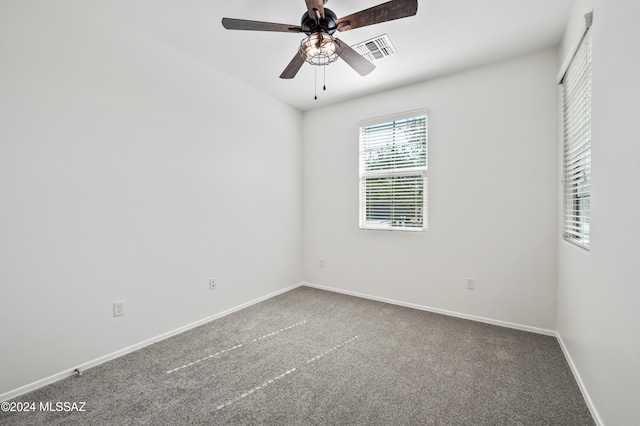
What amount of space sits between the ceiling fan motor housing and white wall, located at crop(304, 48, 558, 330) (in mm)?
1813

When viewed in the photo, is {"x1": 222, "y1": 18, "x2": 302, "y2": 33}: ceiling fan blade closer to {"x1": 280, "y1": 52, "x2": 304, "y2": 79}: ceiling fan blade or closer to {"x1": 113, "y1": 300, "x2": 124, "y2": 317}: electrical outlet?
{"x1": 280, "y1": 52, "x2": 304, "y2": 79}: ceiling fan blade

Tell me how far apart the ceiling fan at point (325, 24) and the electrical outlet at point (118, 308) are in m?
2.28

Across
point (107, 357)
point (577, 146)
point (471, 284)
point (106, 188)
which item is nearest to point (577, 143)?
point (577, 146)

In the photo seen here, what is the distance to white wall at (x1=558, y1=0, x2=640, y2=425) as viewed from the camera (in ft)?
3.82

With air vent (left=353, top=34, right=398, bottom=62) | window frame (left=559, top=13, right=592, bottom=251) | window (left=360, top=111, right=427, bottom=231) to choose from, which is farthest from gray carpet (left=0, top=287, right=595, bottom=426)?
air vent (left=353, top=34, right=398, bottom=62)

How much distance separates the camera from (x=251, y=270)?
3486mm

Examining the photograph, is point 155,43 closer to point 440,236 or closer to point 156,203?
point 156,203

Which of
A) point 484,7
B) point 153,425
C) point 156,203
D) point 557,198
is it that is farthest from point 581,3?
point 153,425

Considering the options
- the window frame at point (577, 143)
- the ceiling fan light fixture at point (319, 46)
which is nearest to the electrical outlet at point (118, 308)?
the ceiling fan light fixture at point (319, 46)

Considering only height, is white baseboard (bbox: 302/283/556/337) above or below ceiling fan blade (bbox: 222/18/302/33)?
below

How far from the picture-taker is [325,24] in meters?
1.86

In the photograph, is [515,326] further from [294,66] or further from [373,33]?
[294,66]

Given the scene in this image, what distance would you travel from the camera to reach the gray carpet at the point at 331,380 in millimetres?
1591

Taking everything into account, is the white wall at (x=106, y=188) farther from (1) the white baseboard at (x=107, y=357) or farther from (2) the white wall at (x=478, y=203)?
(2) the white wall at (x=478, y=203)
